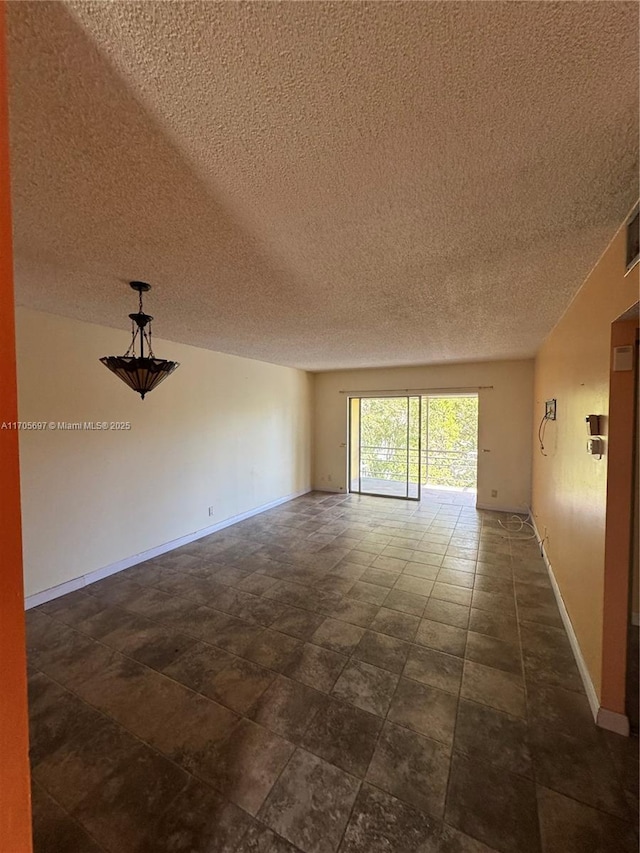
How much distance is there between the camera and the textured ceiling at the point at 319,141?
768mm

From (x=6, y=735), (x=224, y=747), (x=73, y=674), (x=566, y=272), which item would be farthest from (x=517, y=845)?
(x=566, y=272)

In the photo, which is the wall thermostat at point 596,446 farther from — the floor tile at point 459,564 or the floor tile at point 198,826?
the floor tile at point 198,826

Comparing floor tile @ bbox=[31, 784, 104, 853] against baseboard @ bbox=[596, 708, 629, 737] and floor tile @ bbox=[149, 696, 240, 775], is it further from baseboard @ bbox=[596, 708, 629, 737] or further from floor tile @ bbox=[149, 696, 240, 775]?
baseboard @ bbox=[596, 708, 629, 737]

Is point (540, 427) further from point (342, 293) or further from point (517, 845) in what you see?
point (517, 845)

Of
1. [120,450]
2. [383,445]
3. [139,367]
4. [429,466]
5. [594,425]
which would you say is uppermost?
[139,367]

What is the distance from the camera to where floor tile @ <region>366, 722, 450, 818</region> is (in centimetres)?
140

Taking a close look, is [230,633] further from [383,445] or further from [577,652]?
[383,445]

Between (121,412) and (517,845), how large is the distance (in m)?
3.98

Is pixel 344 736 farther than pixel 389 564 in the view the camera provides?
No

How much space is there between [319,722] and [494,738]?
2.85 feet

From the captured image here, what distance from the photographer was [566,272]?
2137 millimetres

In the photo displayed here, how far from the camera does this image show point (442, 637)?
2420 millimetres

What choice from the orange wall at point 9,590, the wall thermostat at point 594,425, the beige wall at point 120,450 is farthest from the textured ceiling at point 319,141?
the beige wall at point 120,450

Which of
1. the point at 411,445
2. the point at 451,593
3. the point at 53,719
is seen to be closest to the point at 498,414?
the point at 411,445
